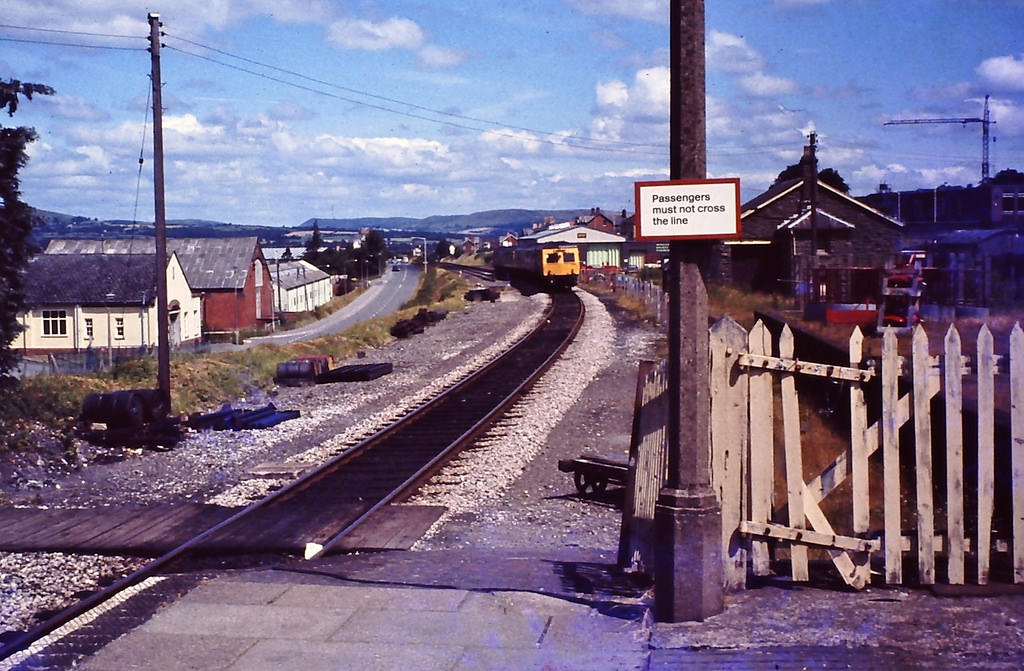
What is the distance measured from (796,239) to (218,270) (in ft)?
134

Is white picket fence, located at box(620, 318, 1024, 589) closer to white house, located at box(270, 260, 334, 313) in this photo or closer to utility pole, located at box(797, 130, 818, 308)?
utility pole, located at box(797, 130, 818, 308)

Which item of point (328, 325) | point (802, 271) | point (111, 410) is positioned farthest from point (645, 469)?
point (328, 325)

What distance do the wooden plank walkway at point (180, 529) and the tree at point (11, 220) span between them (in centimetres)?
561

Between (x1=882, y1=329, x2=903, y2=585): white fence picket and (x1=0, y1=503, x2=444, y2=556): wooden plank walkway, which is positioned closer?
(x1=882, y1=329, x2=903, y2=585): white fence picket

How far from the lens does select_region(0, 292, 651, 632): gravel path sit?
8625 mm

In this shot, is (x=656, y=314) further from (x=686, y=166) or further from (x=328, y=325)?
(x=328, y=325)

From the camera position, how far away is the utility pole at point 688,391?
5996 mm

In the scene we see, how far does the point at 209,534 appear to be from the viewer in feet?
30.6

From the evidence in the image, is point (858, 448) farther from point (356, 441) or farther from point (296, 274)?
point (296, 274)

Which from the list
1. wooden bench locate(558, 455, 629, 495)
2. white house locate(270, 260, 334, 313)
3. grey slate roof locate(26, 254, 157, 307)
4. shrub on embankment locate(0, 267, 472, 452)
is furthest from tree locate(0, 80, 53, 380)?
white house locate(270, 260, 334, 313)

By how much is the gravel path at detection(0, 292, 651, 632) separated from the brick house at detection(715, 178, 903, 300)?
25.3 metres

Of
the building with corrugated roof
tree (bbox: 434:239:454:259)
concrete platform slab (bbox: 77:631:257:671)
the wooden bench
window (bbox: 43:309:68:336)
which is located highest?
tree (bbox: 434:239:454:259)

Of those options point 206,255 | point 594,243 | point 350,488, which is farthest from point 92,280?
point 594,243

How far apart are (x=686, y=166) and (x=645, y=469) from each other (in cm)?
211
